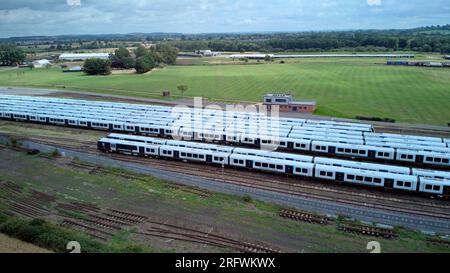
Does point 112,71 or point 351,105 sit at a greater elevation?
point 112,71

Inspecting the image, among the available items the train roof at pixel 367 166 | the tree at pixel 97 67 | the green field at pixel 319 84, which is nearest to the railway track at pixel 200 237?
the train roof at pixel 367 166

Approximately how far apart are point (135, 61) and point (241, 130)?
94.9m

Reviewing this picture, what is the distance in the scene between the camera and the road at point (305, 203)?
2731cm

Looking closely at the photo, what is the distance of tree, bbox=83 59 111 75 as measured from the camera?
11762 centimetres

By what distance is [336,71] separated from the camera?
113750 mm

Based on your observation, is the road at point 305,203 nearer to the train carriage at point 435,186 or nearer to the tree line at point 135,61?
the train carriage at point 435,186

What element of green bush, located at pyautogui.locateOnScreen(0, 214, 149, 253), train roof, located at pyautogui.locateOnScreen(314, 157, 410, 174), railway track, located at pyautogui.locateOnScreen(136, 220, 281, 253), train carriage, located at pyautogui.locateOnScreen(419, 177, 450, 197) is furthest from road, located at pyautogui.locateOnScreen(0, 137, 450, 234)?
green bush, located at pyautogui.locateOnScreen(0, 214, 149, 253)

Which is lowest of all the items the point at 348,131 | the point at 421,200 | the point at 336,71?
the point at 421,200

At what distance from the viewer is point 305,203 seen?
100 feet

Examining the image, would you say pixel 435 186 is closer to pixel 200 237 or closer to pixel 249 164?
pixel 249 164

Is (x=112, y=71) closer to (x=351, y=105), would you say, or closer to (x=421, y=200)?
(x=351, y=105)

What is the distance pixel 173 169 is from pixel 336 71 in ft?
294
